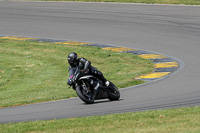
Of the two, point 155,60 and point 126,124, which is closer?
point 126,124

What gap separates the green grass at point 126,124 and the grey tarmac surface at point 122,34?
1009 millimetres

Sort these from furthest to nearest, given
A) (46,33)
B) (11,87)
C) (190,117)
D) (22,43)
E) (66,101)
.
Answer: (46,33), (22,43), (11,87), (66,101), (190,117)

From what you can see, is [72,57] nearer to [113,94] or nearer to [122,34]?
[113,94]

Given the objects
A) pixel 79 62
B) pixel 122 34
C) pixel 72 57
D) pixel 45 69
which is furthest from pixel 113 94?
pixel 122 34

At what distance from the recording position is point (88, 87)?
43.3 ft

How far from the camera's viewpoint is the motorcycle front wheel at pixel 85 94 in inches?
508

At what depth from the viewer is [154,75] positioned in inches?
679

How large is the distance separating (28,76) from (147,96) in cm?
795

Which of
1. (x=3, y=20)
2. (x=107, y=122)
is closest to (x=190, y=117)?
(x=107, y=122)

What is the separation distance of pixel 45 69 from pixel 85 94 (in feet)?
27.7

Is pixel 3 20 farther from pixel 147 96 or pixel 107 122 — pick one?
pixel 107 122

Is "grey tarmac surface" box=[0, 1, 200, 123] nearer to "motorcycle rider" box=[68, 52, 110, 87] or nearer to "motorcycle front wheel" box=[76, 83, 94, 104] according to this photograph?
"motorcycle front wheel" box=[76, 83, 94, 104]

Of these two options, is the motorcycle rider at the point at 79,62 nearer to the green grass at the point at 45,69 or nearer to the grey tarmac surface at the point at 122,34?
the grey tarmac surface at the point at 122,34

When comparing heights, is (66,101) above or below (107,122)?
below
